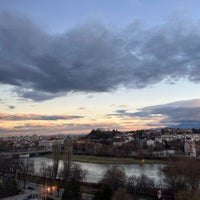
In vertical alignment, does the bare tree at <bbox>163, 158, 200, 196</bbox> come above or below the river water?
above

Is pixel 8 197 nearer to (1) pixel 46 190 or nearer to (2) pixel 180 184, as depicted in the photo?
(1) pixel 46 190

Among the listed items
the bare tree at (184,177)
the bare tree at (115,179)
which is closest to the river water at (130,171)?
the bare tree at (184,177)

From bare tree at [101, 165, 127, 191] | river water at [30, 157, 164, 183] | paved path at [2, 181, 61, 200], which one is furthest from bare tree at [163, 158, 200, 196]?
paved path at [2, 181, 61, 200]

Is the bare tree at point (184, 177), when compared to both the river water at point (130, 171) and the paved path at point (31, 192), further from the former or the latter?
the paved path at point (31, 192)

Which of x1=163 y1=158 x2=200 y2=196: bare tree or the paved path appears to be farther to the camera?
the paved path

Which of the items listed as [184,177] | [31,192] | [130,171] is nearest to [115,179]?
[184,177]

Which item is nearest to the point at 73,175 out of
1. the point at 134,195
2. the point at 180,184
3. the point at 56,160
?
the point at 56,160

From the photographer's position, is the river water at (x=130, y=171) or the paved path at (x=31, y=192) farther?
the river water at (x=130, y=171)

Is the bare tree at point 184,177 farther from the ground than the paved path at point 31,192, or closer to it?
farther from the ground

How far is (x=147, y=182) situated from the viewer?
1825 cm

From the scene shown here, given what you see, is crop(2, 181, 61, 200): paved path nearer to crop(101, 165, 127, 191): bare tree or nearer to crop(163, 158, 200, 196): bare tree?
crop(101, 165, 127, 191): bare tree

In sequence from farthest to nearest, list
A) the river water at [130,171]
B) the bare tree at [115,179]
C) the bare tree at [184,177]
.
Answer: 1. the river water at [130,171]
2. the bare tree at [115,179]
3. the bare tree at [184,177]

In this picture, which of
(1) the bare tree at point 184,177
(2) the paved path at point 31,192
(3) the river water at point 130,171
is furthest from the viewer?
(3) the river water at point 130,171

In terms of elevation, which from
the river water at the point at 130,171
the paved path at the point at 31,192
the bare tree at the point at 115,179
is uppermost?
the bare tree at the point at 115,179
